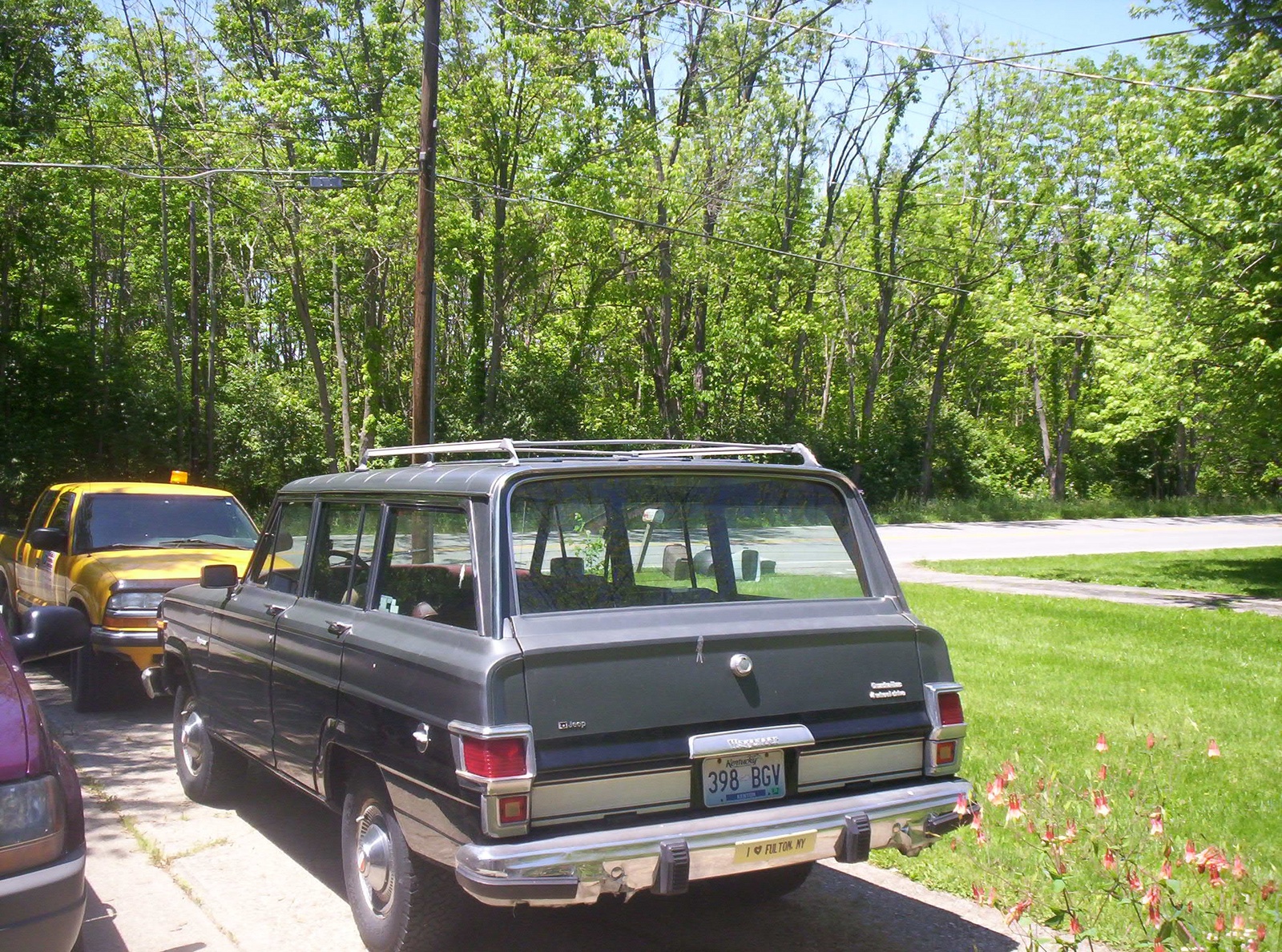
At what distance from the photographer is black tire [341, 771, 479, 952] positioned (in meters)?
4.21

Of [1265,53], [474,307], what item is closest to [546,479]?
[1265,53]

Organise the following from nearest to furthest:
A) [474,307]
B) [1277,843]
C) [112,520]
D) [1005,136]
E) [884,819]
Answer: [884,819]
[1277,843]
[112,520]
[474,307]
[1005,136]

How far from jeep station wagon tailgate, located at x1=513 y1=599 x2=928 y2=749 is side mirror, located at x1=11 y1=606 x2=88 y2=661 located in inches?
79.2

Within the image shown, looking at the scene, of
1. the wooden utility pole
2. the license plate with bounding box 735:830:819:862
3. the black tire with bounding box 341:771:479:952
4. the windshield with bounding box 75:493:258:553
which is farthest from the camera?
the wooden utility pole

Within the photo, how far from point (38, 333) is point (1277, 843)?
3078cm

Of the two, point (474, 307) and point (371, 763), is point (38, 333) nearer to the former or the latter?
point (474, 307)

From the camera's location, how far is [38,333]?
97.3 ft

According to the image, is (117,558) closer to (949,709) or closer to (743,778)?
(743,778)

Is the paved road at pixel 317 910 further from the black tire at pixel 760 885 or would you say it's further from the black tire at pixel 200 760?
the black tire at pixel 200 760

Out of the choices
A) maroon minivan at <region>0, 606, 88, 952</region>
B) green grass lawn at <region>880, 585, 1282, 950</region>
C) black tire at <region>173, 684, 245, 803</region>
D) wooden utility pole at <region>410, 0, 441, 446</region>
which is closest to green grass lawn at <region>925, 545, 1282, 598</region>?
green grass lawn at <region>880, 585, 1282, 950</region>

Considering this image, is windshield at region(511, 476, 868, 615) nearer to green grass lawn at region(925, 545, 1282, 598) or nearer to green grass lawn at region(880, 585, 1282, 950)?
green grass lawn at region(880, 585, 1282, 950)

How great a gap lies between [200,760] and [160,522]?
4.02 metres

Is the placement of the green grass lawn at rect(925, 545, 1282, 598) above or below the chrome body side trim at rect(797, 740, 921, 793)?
below

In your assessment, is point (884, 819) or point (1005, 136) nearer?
point (884, 819)
